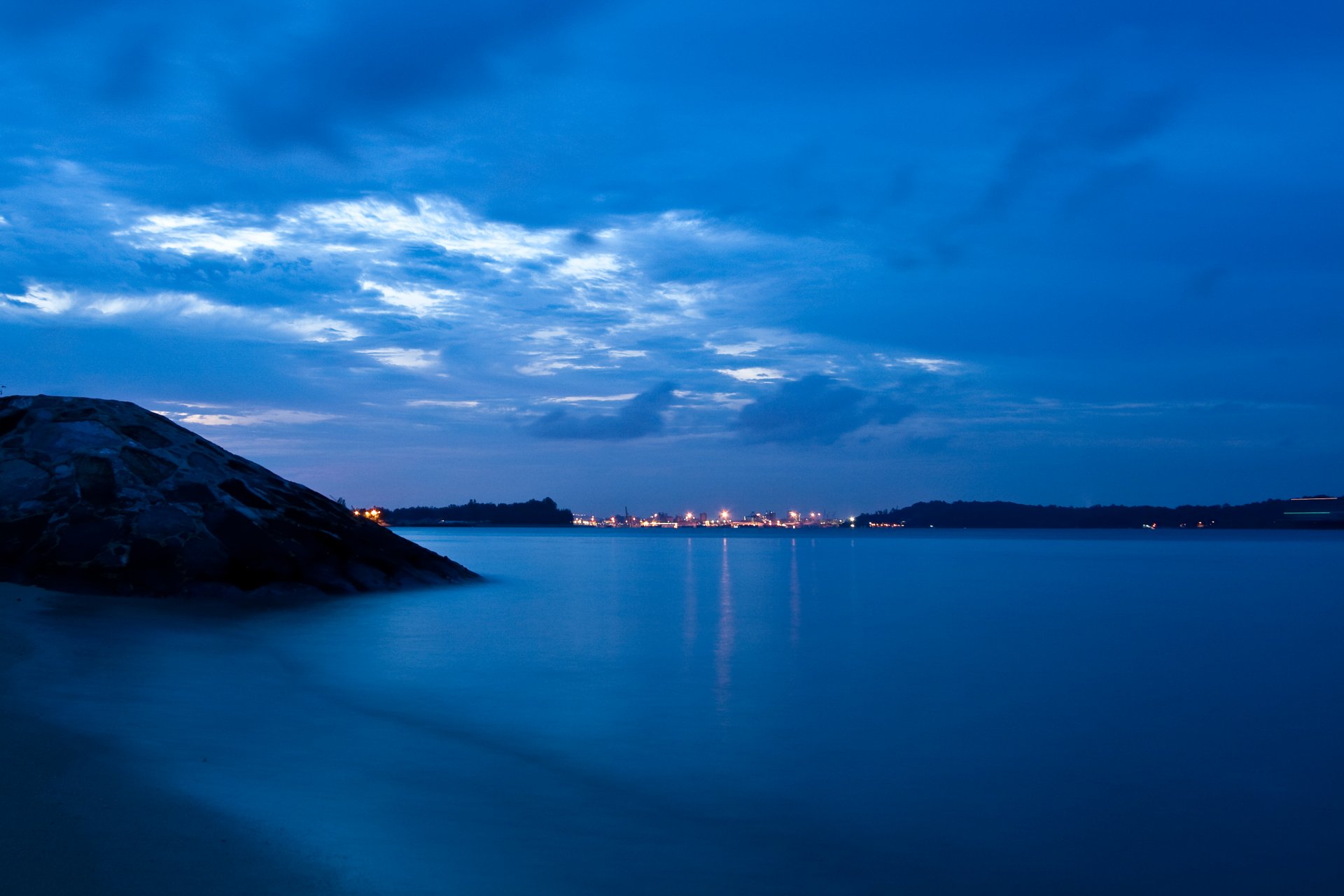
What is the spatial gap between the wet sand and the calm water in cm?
25

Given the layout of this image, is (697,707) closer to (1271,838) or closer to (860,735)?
(860,735)

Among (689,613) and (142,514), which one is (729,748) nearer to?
(689,613)

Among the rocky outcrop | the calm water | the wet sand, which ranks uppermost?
the rocky outcrop

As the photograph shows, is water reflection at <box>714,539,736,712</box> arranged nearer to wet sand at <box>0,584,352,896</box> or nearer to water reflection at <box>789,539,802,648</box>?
water reflection at <box>789,539,802,648</box>

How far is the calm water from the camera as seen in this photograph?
5.77m

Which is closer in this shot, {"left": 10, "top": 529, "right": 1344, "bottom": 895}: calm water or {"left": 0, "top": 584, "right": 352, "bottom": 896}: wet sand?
{"left": 0, "top": 584, "right": 352, "bottom": 896}: wet sand

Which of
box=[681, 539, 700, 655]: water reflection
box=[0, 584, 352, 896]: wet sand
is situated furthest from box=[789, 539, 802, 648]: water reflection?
box=[0, 584, 352, 896]: wet sand

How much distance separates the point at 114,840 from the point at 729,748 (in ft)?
18.5

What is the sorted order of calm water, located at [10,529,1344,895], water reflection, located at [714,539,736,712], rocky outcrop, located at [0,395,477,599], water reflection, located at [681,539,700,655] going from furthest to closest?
water reflection, located at [681,539,700,655] < rocky outcrop, located at [0,395,477,599] < water reflection, located at [714,539,736,712] < calm water, located at [10,529,1344,895]

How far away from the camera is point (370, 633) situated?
1659 cm

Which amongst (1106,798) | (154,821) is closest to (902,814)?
(1106,798)

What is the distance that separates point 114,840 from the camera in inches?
188

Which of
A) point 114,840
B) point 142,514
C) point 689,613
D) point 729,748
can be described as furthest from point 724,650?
point 114,840

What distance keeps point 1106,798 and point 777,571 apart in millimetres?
40932
